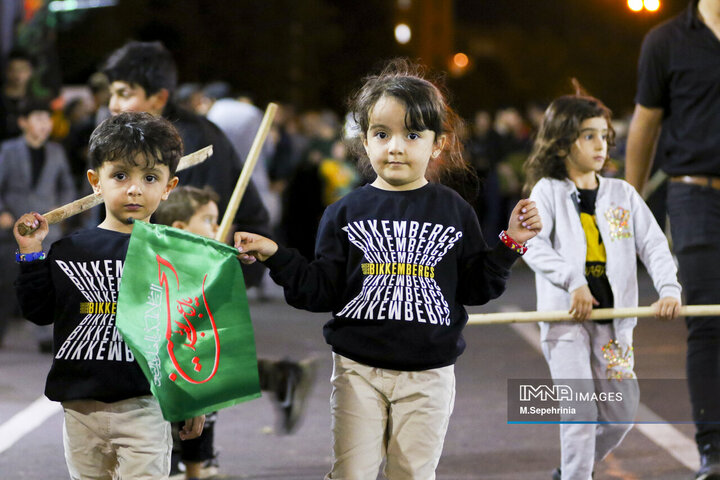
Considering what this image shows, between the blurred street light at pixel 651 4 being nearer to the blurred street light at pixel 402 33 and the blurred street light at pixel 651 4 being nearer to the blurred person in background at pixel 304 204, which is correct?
the blurred person in background at pixel 304 204

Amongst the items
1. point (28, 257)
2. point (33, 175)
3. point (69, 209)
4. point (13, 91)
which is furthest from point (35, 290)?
point (13, 91)

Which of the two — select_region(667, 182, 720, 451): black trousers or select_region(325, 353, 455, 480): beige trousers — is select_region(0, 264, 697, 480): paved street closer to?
select_region(667, 182, 720, 451): black trousers

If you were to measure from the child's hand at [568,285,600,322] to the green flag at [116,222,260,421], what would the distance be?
165 centimetres

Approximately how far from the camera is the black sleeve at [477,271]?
13.8ft

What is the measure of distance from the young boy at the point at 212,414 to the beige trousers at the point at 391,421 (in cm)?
142

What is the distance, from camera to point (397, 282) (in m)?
4.17

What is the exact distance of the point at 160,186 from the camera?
163 inches

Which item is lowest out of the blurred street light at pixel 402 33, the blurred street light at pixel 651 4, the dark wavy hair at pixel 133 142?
the dark wavy hair at pixel 133 142

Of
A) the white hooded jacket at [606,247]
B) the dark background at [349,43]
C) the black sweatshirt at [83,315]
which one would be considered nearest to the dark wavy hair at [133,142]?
the black sweatshirt at [83,315]

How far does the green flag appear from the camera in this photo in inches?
152

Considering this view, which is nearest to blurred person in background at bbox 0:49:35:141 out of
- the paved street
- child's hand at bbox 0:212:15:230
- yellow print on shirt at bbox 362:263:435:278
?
child's hand at bbox 0:212:15:230

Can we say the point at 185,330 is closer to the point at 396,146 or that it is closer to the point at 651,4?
the point at 396,146

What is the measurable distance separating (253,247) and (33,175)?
6.64 meters

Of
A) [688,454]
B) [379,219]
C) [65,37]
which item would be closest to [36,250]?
[379,219]
